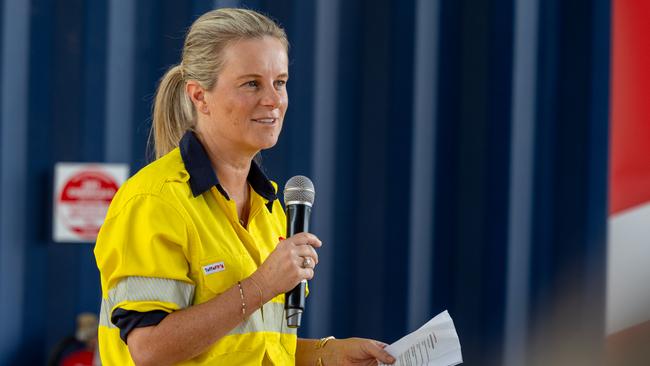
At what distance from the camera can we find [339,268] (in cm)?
284

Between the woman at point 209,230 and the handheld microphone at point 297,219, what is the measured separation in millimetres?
39

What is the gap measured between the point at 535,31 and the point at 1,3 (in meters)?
1.60

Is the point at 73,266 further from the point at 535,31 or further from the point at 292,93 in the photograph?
the point at 535,31

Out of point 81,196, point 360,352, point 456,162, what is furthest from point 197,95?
point 456,162

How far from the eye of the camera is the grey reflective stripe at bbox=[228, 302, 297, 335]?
1.49 meters

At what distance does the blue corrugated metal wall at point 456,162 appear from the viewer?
283 centimetres

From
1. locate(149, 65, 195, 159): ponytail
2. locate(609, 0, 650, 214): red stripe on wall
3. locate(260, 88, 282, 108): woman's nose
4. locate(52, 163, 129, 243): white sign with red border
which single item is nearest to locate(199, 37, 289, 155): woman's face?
locate(260, 88, 282, 108): woman's nose

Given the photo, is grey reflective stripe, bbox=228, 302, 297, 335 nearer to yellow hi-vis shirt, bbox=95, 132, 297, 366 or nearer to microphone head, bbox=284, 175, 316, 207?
yellow hi-vis shirt, bbox=95, 132, 297, 366

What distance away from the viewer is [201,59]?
157 centimetres

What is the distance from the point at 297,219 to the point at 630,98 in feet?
5.67

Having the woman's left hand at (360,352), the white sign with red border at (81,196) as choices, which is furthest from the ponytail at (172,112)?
the white sign with red border at (81,196)

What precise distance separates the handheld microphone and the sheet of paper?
0.22m

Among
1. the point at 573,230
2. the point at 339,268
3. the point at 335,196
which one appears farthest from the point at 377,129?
the point at 573,230

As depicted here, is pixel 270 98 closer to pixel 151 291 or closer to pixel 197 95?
pixel 197 95
